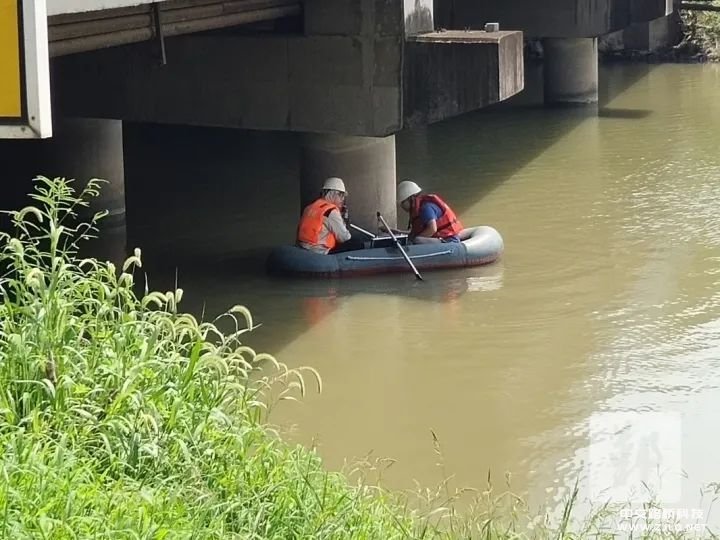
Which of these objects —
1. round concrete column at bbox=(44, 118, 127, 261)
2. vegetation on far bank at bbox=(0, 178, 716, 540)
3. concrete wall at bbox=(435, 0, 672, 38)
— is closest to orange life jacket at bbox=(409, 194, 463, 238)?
round concrete column at bbox=(44, 118, 127, 261)

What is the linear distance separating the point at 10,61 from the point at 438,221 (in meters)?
9.91

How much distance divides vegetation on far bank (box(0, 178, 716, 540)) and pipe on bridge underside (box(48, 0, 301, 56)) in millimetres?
3645

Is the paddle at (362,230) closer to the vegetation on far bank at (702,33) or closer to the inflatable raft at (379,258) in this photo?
the inflatable raft at (379,258)

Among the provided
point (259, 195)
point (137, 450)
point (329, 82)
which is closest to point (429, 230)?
point (329, 82)

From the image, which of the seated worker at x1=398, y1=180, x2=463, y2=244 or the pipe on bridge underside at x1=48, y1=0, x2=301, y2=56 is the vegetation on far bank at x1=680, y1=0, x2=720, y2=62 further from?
the pipe on bridge underside at x1=48, y1=0, x2=301, y2=56

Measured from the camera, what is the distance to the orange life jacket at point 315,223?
38.4ft

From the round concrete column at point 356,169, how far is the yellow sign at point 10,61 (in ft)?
34.1

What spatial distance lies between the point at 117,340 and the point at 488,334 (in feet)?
16.2

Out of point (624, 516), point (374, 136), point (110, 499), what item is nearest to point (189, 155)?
point (374, 136)

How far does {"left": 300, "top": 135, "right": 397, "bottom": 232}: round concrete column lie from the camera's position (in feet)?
41.7

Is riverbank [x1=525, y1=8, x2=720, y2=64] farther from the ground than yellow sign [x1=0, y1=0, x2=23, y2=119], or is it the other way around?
riverbank [x1=525, y1=8, x2=720, y2=64]

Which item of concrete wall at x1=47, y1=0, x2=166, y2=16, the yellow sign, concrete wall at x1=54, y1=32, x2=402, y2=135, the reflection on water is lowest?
the reflection on water

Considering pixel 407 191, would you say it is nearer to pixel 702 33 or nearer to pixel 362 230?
pixel 362 230

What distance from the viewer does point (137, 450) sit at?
473cm
